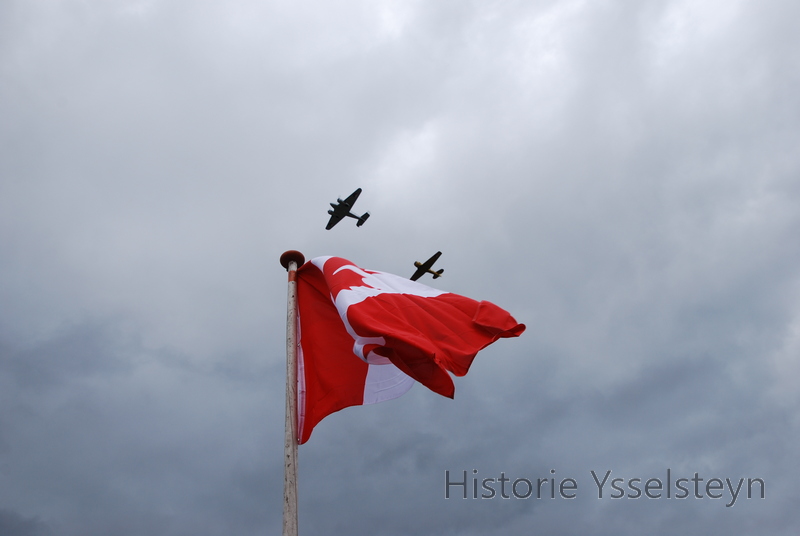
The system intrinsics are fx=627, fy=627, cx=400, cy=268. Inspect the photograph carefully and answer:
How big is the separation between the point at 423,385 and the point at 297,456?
101 inches

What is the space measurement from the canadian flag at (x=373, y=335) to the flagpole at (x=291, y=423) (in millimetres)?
831

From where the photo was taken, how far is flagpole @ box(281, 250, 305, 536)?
10.1 metres

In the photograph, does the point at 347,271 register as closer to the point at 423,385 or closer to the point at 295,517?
the point at 423,385

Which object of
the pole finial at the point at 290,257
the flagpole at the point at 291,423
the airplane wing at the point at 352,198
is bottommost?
the flagpole at the point at 291,423

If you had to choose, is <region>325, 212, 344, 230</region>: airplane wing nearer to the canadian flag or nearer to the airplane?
the airplane

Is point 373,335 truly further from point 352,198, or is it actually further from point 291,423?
point 352,198

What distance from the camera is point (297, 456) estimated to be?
10820 millimetres

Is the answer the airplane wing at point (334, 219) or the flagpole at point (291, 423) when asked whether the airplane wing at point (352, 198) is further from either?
the flagpole at point (291, 423)

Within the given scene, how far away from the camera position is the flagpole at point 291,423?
10.1 metres

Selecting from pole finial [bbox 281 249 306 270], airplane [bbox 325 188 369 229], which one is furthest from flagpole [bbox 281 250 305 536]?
airplane [bbox 325 188 369 229]

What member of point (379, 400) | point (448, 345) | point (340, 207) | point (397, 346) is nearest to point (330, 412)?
point (379, 400)

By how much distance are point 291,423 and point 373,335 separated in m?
2.13

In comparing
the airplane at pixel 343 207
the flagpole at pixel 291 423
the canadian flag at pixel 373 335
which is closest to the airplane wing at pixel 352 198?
the airplane at pixel 343 207

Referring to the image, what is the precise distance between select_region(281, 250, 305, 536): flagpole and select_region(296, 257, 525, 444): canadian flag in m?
0.83
